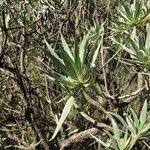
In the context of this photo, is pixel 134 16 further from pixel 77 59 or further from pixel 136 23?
pixel 77 59

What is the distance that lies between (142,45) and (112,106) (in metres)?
0.42

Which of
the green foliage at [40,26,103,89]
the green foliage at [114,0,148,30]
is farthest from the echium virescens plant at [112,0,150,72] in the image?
the green foliage at [40,26,103,89]

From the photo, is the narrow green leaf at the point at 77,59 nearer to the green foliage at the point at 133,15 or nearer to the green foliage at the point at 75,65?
the green foliage at the point at 75,65

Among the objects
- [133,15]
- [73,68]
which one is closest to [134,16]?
[133,15]

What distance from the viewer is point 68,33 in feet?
11.6

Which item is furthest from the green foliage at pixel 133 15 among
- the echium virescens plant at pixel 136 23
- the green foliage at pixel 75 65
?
the green foliage at pixel 75 65

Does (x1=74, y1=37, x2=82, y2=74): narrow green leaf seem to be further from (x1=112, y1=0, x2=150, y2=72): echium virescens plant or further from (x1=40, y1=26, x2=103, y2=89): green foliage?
(x1=112, y1=0, x2=150, y2=72): echium virescens plant

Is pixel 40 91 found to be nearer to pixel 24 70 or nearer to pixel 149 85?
pixel 24 70

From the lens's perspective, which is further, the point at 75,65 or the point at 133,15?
the point at 133,15

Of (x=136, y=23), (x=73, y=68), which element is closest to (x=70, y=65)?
(x=73, y=68)

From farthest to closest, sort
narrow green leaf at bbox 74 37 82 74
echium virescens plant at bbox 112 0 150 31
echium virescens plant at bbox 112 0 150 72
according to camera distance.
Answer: echium virescens plant at bbox 112 0 150 31, echium virescens plant at bbox 112 0 150 72, narrow green leaf at bbox 74 37 82 74

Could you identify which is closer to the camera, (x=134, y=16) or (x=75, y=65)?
(x=75, y=65)

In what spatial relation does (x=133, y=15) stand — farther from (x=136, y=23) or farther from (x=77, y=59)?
(x=77, y=59)

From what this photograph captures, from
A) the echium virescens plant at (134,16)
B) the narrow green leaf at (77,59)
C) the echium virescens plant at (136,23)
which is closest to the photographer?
the narrow green leaf at (77,59)
